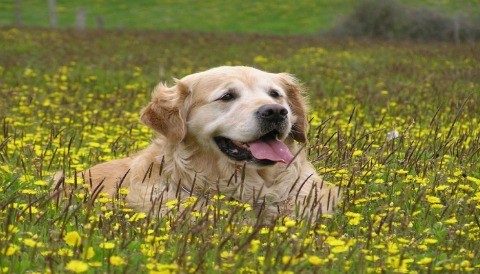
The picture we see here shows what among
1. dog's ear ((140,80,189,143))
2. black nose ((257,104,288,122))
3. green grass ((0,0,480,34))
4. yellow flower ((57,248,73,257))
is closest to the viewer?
yellow flower ((57,248,73,257))

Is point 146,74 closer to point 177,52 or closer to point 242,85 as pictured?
point 177,52

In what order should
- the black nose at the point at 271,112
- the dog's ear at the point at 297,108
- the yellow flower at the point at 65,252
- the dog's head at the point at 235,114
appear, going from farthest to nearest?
the dog's ear at the point at 297,108
the dog's head at the point at 235,114
the black nose at the point at 271,112
the yellow flower at the point at 65,252

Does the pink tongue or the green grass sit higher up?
the pink tongue

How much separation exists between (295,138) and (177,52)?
1370 centimetres

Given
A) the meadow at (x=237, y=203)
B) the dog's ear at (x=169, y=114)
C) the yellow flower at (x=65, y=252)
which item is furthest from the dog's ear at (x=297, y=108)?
the yellow flower at (x=65, y=252)

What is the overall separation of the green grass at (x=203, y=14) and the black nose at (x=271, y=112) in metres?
30.6

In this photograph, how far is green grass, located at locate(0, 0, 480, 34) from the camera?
36.9m

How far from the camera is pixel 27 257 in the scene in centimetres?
331

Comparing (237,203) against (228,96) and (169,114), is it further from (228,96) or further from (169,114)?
(169,114)

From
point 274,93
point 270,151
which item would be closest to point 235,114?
point 270,151

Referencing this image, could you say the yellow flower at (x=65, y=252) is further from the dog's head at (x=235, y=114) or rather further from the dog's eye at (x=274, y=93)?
the dog's eye at (x=274, y=93)

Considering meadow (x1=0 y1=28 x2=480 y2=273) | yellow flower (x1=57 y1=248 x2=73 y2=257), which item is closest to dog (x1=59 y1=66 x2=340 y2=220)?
meadow (x1=0 y1=28 x2=480 y2=273)

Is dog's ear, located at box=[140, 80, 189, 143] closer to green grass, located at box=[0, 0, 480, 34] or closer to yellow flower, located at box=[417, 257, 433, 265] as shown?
yellow flower, located at box=[417, 257, 433, 265]

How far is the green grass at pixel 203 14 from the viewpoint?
36.9m
